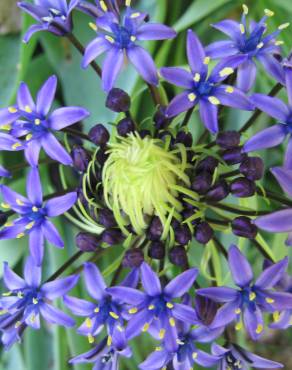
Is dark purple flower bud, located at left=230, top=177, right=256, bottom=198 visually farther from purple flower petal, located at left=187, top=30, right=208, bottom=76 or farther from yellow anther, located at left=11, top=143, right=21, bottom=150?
yellow anther, located at left=11, top=143, right=21, bottom=150

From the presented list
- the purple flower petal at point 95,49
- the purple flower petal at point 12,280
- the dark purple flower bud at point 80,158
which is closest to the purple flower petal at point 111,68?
the purple flower petal at point 95,49

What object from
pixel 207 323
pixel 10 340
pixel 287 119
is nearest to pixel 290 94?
pixel 287 119

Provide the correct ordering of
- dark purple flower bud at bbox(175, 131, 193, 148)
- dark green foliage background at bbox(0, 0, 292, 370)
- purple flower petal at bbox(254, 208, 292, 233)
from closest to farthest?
1. purple flower petal at bbox(254, 208, 292, 233)
2. dark purple flower bud at bbox(175, 131, 193, 148)
3. dark green foliage background at bbox(0, 0, 292, 370)

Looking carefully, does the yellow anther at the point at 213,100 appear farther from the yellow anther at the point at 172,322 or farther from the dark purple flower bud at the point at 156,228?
the yellow anther at the point at 172,322

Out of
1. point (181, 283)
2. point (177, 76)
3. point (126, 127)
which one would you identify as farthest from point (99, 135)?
point (181, 283)

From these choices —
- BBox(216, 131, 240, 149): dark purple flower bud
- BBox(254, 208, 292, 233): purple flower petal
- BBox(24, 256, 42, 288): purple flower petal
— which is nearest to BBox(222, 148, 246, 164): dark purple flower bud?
BBox(216, 131, 240, 149): dark purple flower bud

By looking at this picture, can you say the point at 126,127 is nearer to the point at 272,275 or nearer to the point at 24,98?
the point at 24,98
